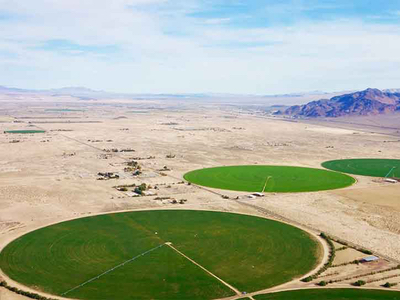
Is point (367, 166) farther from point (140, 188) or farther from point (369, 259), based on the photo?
point (369, 259)

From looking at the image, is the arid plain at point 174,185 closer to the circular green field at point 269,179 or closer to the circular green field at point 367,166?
the circular green field at point 269,179

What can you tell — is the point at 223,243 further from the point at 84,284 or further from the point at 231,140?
the point at 231,140

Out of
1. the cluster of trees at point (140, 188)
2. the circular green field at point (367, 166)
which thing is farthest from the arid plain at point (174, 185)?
the circular green field at point (367, 166)

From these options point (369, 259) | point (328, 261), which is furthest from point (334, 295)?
point (369, 259)

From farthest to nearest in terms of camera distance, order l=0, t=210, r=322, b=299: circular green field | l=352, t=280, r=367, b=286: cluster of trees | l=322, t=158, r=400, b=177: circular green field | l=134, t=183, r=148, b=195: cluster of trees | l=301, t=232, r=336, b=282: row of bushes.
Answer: l=322, t=158, r=400, b=177: circular green field, l=134, t=183, r=148, b=195: cluster of trees, l=301, t=232, r=336, b=282: row of bushes, l=352, t=280, r=367, b=286: cluster of trees, l=0, t=210, r=322, b=299: circular green field

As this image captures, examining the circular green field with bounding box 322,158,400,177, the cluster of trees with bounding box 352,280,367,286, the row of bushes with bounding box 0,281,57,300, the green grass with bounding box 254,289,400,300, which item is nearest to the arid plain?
the row of bushes with bounding box 0,281,57,300

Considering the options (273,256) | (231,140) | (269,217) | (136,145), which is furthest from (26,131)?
(273,256)

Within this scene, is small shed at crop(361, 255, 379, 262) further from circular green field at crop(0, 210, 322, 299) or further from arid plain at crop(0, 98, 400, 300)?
circular green field at crop(0, 210, 322, 299)
